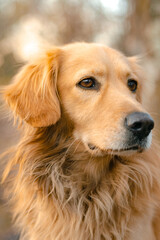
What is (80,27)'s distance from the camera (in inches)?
283

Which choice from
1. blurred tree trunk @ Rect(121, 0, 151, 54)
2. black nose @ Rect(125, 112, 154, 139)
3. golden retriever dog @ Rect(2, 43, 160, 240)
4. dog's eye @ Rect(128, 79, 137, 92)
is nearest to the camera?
black nose @ Rect(125, 112, 154, 139)

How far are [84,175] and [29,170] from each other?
1.58 feet

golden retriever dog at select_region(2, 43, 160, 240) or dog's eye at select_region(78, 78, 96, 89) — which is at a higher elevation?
dog's eye at select_region(78, 78, 96, 89)

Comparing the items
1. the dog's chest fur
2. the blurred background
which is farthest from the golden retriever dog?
the blurred background

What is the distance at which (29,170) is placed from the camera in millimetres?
2246

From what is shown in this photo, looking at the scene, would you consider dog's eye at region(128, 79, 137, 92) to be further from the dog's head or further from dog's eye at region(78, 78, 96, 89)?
dog's eye at region(78, 78, 96, 89)

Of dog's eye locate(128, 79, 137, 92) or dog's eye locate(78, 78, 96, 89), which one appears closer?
dog's eye locate(78, 78, 96, 89)

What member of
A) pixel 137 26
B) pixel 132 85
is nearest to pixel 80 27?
pixel 137 26

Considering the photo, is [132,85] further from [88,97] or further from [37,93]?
[37,93]

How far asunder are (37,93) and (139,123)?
924 mm

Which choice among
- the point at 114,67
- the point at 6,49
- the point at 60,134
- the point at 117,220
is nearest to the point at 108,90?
the point at 114,67

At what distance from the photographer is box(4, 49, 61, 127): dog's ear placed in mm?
2133

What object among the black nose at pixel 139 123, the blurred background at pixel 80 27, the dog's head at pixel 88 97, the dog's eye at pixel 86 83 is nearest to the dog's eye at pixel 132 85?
the dog's head at pixel 88 97

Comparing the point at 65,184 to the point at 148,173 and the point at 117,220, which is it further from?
the point at 148,173
